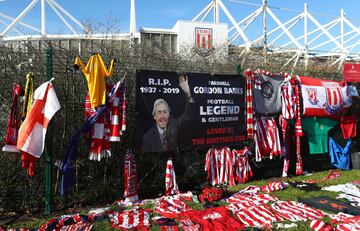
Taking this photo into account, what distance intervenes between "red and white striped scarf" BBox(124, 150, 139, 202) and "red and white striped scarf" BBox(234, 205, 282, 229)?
71.1 inches

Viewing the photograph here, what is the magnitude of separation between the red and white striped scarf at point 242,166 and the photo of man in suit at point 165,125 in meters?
1.44

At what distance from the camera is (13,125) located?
17.7 ft

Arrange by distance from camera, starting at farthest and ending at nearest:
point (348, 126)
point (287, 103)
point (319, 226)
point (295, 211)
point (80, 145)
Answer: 1. point (348, 126)
2. point (287, 103)
3. point (80, 145)
4. point (295, 211)
5. point (319, 226)

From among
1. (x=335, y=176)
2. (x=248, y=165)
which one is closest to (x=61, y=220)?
(x=248, y=165)

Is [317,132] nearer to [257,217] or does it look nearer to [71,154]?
[257,217]

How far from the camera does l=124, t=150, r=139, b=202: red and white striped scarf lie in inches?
249

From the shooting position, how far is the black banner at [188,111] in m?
6.48

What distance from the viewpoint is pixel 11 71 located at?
5633 millimetres

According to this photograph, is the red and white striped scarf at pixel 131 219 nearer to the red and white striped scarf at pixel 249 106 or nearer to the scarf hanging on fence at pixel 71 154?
the scarf hanging on fence at pixel 71 154

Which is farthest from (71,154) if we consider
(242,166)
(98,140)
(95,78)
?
(242,166)

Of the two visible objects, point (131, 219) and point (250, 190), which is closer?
point (131, 219)

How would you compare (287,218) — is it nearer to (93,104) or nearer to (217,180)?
(217,180)

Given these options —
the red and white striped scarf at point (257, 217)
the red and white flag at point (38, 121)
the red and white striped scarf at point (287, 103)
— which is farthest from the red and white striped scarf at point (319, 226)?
the red and white flag at point (38, 121)

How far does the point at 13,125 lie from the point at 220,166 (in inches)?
154
